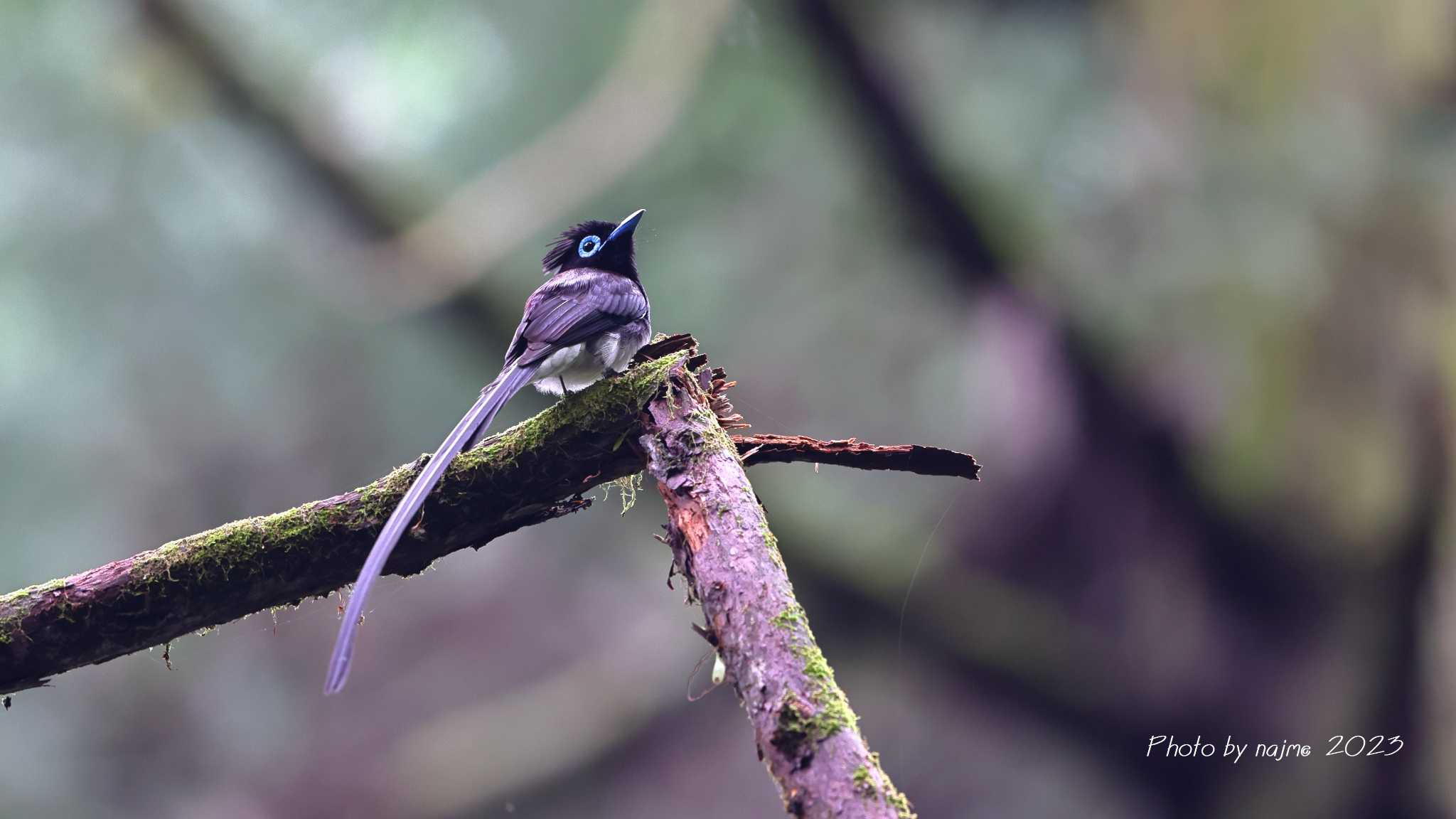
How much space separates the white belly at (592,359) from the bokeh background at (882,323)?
2.28m

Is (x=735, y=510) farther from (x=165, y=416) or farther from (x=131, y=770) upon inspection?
(x=131, y=770)

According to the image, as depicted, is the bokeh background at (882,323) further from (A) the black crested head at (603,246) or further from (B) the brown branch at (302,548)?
(B) the brown branch at (302,548)

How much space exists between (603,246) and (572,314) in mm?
681

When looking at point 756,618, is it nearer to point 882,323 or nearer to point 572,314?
point 572,314

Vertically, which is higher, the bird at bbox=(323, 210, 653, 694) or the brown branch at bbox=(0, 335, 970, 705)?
the bird at bbox=(323, 210, 653, 694)

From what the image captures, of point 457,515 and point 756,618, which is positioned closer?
point 756,618

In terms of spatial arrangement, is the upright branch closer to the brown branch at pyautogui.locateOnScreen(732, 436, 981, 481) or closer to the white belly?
the brown branch at pyautogui.locateOnScreen(732, 436, 981, 481)

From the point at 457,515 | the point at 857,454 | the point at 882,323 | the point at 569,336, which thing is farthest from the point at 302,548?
the point at 882,323

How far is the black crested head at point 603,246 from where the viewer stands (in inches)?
141

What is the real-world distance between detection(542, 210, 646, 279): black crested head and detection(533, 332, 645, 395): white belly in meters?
0.64

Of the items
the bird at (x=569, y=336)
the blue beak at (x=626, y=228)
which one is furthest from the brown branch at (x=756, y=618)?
the blue beak at (x=626, y=228)

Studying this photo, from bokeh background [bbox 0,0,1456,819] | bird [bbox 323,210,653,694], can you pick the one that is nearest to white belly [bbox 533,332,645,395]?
bird [bbox 323,210,653,694]

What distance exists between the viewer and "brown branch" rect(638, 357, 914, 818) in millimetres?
1462

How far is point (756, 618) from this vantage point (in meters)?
1.70
